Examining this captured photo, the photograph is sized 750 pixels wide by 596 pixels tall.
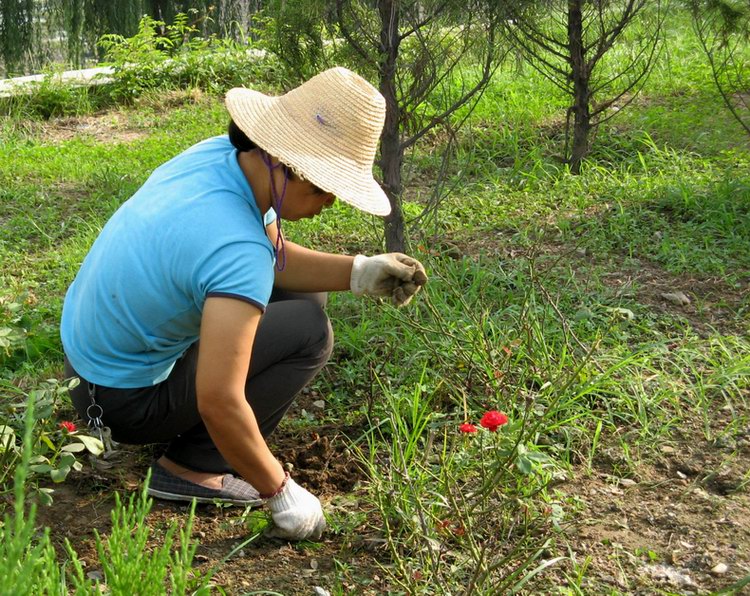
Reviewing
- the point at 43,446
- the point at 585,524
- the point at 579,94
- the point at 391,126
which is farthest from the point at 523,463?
the point at 579,94

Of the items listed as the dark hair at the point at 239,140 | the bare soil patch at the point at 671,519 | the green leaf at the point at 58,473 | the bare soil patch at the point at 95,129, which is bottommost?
the bare soil patch at the point at 671,519

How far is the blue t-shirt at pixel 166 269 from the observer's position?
2143mm

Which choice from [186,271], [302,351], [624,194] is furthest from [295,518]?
[624,194]

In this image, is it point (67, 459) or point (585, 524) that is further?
point (585, 524)

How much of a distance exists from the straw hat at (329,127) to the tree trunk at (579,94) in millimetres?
3058

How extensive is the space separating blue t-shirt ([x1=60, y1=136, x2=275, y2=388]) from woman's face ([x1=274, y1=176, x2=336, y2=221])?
8 cm

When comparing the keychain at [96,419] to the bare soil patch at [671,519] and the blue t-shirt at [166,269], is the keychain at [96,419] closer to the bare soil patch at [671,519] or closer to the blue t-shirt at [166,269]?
the blue t-shirt at [166,269]

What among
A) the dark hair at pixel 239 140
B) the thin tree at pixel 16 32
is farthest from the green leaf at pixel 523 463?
Result: the thin tree at pixel 16 32

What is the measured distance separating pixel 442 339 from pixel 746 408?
3.26ft

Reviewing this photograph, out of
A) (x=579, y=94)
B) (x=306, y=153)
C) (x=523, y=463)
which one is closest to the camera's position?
(x=523, y=463)

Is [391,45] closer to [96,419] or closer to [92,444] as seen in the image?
[96,419]

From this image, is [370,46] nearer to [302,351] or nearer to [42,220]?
[302,351]

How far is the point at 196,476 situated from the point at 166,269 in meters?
0.71

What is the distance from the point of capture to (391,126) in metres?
3.57
